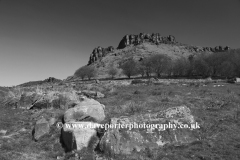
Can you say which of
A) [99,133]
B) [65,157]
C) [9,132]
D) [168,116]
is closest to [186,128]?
[168,116]

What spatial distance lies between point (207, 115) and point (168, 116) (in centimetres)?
342

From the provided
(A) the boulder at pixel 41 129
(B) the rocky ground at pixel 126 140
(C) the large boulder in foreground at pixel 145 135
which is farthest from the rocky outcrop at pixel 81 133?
(A) the boulder at pixel 41 129

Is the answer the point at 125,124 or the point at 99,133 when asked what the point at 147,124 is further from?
the point at 99,133

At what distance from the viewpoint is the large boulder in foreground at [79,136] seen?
7332mm

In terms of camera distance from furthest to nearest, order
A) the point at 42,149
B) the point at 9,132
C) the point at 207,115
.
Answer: the point at 207,115 → the point at 9,132 → the point at 42,149

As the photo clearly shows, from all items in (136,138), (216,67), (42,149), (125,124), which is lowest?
(42,149)

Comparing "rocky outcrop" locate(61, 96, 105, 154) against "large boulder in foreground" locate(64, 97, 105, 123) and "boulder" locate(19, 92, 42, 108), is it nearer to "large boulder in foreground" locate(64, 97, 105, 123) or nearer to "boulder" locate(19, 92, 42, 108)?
"large boulder in foreground" locate(64, 97, 105, 123)

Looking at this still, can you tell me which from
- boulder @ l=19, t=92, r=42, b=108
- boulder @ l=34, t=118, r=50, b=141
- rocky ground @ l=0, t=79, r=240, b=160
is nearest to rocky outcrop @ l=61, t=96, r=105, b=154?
rocky ground @ l=0, t=79, r=240, b=160

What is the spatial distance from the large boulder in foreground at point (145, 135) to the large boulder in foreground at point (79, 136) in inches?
27.8

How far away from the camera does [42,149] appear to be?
Result: 25.3ft

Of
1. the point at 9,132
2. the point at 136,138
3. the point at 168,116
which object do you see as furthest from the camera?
the point at 9,132

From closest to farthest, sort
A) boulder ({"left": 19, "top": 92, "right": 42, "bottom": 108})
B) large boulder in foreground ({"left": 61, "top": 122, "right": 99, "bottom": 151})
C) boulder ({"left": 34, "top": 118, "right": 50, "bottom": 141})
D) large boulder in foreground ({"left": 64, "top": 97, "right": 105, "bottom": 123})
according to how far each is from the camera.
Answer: large boulder in foreground ({"left": 61, "top": 122, "right": 99, "bottom": 151}), boulder ({"left": 34, "top": 118, "right": 50, "bottom": 141}), large boulder in foreground ({"left": 64, "top": 97, "right": 105, "bottom": 123}), boulder ({"left": 19, "top": 92, "right": 42, "bottom": 108})

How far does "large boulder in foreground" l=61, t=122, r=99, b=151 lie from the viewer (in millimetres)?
7332

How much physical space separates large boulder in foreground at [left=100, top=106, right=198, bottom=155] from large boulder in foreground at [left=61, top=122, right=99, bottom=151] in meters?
0.71
